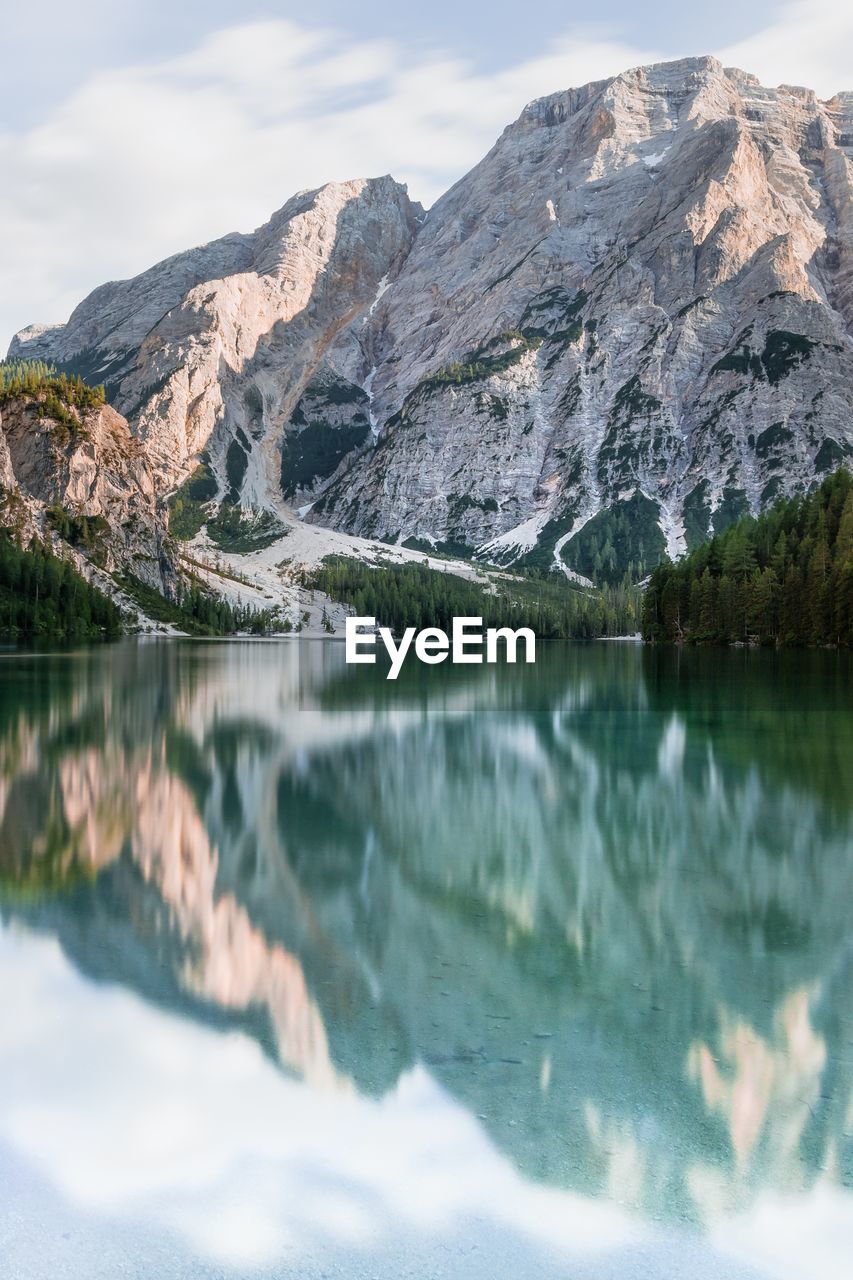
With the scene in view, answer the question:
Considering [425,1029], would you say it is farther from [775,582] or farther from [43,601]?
[43,601]

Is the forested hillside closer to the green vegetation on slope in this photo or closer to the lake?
the lake

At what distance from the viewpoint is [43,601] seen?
15000cm

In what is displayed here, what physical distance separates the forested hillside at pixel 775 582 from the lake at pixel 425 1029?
84.7m

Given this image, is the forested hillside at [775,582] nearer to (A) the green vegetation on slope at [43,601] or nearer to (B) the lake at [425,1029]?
(B) the lake at [425,1029]

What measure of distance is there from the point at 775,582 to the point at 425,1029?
363 feet

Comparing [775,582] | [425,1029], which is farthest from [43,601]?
[425,1029]

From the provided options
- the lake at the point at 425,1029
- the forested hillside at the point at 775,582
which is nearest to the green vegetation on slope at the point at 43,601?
the forested hillside at the point at 775,582

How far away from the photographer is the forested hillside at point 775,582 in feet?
334

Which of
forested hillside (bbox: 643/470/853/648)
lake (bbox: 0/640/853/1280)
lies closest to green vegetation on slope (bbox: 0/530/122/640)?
forested hillside (bbox: 643/470/853/648)

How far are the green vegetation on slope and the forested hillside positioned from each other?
90.8 metres

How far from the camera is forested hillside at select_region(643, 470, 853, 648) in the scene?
10181 centimetres

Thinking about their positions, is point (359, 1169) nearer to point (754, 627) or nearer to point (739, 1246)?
point (739, 1246)

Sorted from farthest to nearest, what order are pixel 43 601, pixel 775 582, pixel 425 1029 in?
pixel 43 601 < pixel 775 582 < pixel 425 1029

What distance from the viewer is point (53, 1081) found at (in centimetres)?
905
